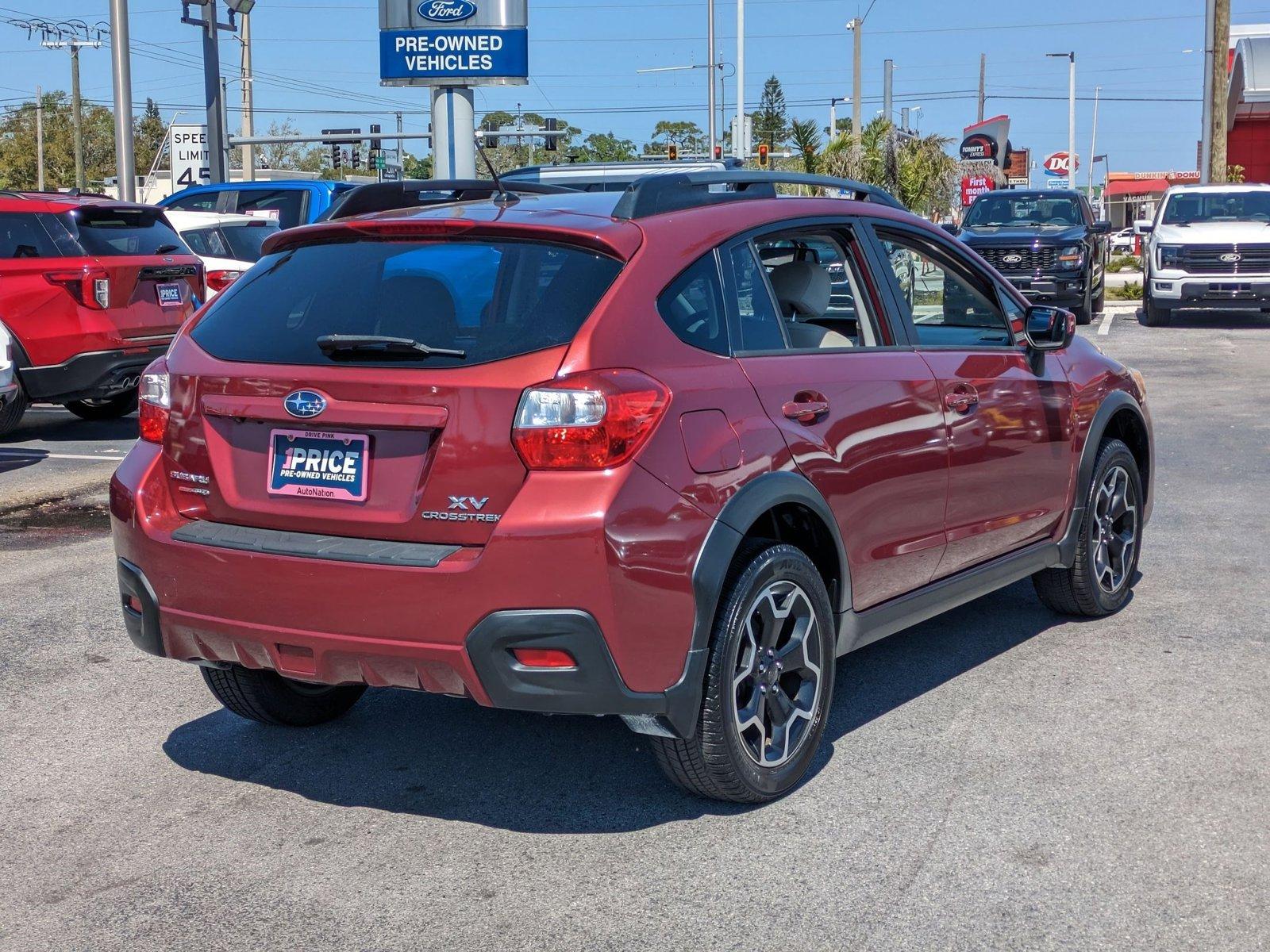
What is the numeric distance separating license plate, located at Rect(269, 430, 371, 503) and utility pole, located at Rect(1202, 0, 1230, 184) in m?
30.3

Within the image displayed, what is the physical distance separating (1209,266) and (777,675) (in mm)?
19466

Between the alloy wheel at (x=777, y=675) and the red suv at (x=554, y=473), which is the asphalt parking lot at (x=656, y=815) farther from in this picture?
the red suv at (x=554, y=473)

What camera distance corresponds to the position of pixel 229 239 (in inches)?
584

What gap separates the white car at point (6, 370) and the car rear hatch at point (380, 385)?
7392 millimetres

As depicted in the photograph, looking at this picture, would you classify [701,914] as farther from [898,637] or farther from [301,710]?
[898,637]

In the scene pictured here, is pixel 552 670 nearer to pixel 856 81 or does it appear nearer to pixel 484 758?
pixel 484 758

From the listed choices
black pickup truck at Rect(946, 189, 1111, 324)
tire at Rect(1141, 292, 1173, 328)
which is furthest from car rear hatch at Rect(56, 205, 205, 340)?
tire at Rect(1141, 292, 1173, 328)

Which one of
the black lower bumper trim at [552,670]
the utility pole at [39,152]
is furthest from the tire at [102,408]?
the utility pole at [39,152]

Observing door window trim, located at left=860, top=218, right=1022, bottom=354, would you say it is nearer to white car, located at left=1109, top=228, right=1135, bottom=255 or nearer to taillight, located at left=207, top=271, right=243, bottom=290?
taillight, located at left=207, top=271, right=243, bottom=290

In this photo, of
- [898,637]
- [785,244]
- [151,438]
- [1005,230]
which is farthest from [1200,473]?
[1005,230]

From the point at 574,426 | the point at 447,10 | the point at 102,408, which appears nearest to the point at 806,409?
the point at 574,426

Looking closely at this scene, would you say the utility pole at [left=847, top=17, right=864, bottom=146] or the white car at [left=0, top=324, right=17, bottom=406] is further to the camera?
the utility pole at [left=847, top=17, right=864, bottom=146]

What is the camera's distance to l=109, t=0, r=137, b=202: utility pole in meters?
19.8

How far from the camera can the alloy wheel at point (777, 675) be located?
4215mm
